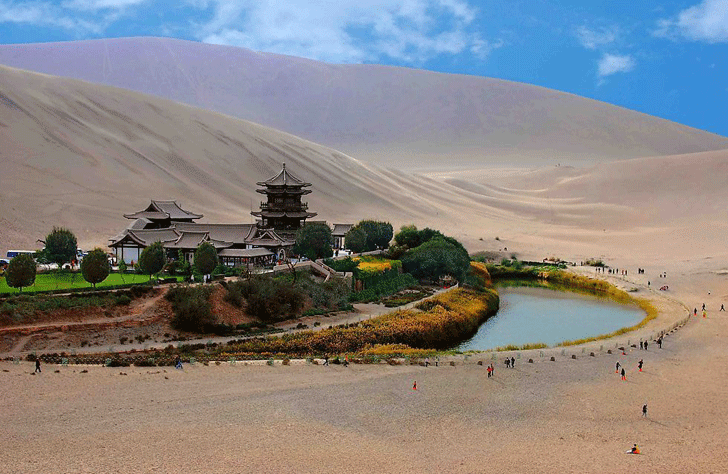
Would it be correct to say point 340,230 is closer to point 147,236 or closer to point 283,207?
point 283,207

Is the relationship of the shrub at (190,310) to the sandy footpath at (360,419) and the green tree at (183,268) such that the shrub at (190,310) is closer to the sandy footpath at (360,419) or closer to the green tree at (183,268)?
the sandy footpath at (360,419)

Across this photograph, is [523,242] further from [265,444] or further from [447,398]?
[265,444]

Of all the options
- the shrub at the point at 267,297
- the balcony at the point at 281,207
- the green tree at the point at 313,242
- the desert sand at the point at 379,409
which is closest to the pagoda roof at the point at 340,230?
the balcony at the point at 281,207

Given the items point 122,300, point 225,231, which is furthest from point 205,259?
point 225,231

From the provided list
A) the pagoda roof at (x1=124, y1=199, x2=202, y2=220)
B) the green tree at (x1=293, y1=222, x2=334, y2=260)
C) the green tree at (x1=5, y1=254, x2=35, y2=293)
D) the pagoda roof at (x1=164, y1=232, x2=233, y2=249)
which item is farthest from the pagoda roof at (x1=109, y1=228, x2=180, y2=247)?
the green tree at (x1=5, y1=254, x2=35, y2=293)

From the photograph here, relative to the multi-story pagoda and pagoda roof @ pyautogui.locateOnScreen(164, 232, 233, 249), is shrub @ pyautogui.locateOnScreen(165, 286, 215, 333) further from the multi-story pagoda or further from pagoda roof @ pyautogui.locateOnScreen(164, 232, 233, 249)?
the multi-story pagoda

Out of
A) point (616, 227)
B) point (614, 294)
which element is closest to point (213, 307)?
point (614, 294)
